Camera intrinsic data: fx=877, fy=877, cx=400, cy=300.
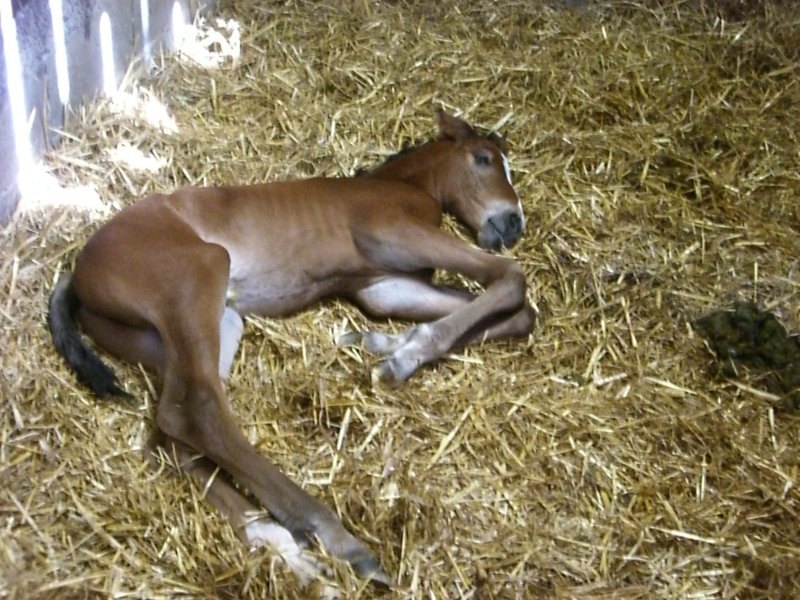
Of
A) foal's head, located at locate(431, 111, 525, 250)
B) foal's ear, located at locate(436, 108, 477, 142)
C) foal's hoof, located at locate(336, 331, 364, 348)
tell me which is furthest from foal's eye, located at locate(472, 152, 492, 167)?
foal's hoof, located at locate(336, 331, 364, 348)

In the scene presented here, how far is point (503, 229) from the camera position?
12.1ft

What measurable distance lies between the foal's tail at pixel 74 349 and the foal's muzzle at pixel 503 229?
1.63 m

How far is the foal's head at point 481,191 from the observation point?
12.1 ft

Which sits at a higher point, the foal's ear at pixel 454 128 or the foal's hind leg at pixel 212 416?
the foal's ear at pixel 454 128

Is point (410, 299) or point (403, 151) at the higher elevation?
point (403, 151)

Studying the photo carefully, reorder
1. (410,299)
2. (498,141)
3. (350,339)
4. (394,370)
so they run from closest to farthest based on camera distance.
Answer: (394,370)
(350,339)
(410,299)
(498,141)

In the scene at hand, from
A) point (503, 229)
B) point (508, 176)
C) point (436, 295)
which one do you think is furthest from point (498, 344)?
point (508, 176)

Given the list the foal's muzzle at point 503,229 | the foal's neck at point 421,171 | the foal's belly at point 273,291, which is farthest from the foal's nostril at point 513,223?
the foal's belly at point 273,291

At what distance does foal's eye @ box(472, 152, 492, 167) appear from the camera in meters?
3.76

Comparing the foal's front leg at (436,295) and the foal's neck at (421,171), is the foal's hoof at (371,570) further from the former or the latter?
the foal's neck at (421,171)

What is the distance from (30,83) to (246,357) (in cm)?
146

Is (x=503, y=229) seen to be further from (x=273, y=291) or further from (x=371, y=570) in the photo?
(x=371, y=570)

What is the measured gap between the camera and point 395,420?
9.35ft

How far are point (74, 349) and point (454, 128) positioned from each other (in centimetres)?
187
